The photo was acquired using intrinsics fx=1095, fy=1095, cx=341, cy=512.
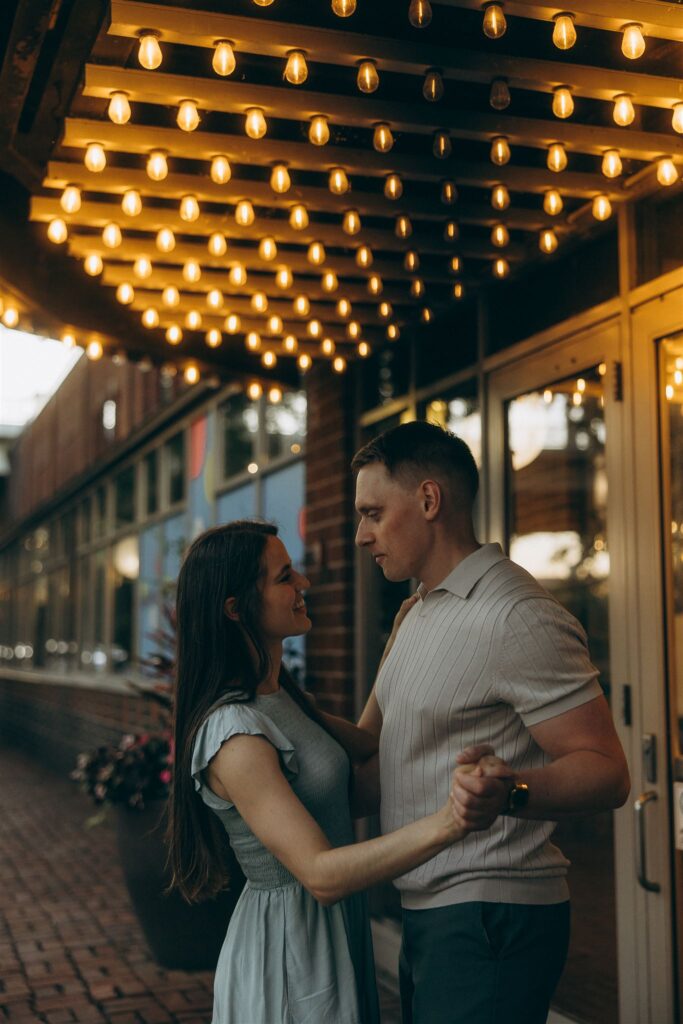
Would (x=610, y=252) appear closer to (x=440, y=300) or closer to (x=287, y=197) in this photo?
(x=440, y=300)

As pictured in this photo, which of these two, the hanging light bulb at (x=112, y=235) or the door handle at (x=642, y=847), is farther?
the hanging light bulb at (x=112, y=235)

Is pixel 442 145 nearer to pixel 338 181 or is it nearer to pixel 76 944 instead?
pixel 338 181

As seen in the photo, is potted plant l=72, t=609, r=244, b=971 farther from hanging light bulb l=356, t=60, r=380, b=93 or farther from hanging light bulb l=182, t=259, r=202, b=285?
hanging light bulb l=356, t=60, r=380, b=93

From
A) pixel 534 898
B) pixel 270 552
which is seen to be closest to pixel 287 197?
pixel 270 552

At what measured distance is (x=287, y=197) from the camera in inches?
154

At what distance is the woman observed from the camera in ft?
7.22

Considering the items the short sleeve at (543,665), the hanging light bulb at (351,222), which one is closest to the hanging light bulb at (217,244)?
the hanging light bulb at (351,222)

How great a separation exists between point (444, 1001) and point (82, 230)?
325cm

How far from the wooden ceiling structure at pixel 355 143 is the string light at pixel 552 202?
0.03 m

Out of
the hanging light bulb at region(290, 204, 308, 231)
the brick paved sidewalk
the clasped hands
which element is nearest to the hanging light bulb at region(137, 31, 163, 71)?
the hanging light bulb at region(290, 204, 308, 231)

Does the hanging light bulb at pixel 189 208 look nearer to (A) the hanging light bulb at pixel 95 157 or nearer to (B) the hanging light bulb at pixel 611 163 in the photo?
(A) the hanging light bulb at pixel 95 157

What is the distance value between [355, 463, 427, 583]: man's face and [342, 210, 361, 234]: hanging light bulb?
1770 mm

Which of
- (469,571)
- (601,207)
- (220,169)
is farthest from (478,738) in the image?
(601,207)

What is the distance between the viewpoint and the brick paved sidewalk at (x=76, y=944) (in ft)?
17.6
